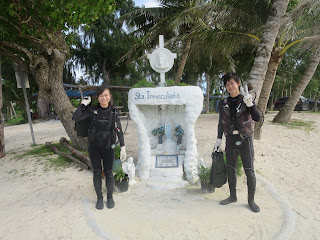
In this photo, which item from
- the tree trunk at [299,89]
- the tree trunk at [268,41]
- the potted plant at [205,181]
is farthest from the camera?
the tree trunk at [299,89]

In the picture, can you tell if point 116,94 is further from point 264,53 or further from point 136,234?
point 136,234

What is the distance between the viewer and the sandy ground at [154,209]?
9.14 ft

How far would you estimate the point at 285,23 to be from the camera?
17.7 feet

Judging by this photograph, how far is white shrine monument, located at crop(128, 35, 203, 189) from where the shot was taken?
4137 mm

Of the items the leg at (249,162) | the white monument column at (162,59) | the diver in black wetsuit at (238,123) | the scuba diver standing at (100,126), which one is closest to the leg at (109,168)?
the scuba diver standing at (100,126)

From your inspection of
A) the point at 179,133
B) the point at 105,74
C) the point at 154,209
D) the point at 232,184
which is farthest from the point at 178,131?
the point at 105,74

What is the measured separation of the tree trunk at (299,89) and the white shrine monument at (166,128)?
6.98 meters

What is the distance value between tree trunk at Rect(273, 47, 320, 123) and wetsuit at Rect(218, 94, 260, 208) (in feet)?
25.6

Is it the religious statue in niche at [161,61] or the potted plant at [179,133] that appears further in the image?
the potted plant at [179,133]

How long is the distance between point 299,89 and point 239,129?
799 centimetres

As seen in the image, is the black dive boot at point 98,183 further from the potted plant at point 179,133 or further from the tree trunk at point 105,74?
the tree trunk at point 105,74

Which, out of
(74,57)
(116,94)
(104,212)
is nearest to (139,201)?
(104,212)

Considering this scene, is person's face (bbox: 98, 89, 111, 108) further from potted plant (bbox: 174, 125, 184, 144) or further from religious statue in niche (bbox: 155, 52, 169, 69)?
potted plant (bbox: 174, 125, 184, 144)

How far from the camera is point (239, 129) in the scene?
304 centimetres
